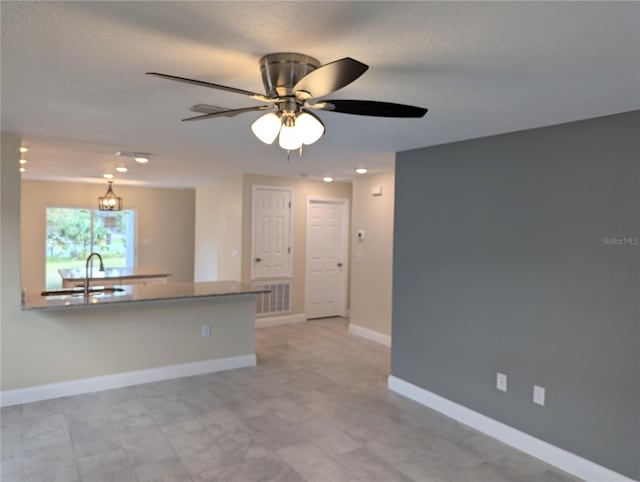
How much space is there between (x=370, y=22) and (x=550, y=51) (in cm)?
79

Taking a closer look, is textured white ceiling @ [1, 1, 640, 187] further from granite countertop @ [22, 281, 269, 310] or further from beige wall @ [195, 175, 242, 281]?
beige wall @ [195, 175, 242, 281]

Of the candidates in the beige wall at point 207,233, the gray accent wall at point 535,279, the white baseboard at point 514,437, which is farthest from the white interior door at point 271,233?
the white baseboard at point 514,437

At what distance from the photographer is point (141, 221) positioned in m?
9.20

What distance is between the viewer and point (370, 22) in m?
1.55

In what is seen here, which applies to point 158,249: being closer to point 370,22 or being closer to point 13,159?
point 13,159

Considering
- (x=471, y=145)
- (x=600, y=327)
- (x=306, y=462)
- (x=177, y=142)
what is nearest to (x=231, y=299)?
(x=177, y=142)

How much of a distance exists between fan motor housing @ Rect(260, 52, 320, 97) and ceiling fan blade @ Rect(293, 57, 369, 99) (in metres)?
0.19

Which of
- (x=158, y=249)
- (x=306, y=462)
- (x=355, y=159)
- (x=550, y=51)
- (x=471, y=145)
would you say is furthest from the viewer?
(x=158, y=249)

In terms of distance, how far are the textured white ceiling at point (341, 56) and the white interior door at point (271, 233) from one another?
3179 mm

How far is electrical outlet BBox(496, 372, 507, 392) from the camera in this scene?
3295 millimetres

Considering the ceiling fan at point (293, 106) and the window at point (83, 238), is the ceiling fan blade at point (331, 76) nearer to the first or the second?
the ceiling fan at point (293, 106)

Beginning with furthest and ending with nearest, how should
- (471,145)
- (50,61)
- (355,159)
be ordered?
(355,159) < (471,145) < (50,61)

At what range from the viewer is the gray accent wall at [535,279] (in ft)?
8.73

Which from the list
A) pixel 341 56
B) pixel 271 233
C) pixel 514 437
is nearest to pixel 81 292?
pixel 271 233
